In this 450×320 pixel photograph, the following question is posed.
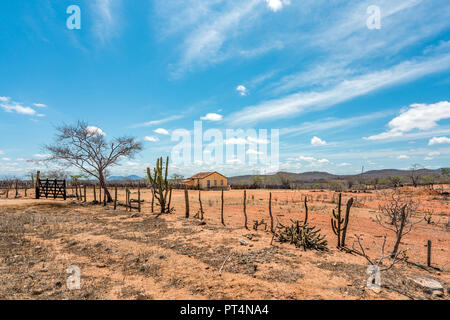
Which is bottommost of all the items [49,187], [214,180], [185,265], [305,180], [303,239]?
[305,180]

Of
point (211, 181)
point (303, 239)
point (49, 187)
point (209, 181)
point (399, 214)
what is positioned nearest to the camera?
point (303, 239)

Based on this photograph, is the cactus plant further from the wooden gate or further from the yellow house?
the yellow house

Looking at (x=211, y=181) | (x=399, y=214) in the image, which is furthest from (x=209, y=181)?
(x=399, y=214)

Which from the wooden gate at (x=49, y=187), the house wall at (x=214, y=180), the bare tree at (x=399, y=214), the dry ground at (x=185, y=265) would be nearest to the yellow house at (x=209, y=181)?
the house wall at (x=214, y=180)

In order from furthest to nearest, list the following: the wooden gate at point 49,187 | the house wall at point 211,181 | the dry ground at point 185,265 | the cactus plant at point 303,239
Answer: the house wall at point 211,181, the wooden gate at point 49,187, the cactus plant at point 303,239, the dry ground at point 185,265

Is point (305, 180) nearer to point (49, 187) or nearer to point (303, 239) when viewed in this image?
point (49, 187)

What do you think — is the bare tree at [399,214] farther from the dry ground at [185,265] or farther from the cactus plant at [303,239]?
the cactus plant at [303,239]

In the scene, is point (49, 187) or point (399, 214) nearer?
point (399, 214)

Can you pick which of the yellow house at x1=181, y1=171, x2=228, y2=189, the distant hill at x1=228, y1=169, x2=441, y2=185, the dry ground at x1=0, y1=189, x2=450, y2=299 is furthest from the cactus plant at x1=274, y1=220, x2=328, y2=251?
the distant hill at x1=228, y1=169, x2=441, y2=185

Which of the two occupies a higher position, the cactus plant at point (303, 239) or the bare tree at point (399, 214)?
the bare tree at point (399, 214)

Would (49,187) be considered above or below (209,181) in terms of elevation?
above

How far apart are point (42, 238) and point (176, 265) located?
6014mm
